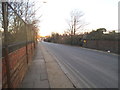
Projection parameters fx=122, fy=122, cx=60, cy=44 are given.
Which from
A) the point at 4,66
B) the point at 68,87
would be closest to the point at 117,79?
the point at 68,87

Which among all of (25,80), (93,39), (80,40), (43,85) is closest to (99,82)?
(43,85)

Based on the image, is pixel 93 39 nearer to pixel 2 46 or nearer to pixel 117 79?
pixel 117 79

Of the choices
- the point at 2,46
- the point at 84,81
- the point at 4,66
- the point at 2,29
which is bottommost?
the point at 84,81

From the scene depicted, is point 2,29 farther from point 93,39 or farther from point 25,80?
point 93,39

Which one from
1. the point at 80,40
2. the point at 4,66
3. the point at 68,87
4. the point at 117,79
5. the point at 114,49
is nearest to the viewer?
the point at 4,66

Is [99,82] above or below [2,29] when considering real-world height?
below

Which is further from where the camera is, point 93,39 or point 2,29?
point 93,39

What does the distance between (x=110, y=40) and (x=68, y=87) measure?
15.2 m

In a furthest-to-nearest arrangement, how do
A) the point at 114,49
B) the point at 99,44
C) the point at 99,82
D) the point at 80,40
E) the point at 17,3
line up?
the point at 80,40
the point at 99,44
the point at 114,49
the point at 17,3
the point at 99,82

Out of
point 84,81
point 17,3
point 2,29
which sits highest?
point 17,3

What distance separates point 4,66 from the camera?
2590mm

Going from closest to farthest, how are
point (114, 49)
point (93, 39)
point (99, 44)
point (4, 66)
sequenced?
point (4, 66), point (114, 49), point (99, 44), point (93, 39)

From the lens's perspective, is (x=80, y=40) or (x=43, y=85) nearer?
(x=43, y=85)

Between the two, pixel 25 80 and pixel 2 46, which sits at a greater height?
pixel 2 46
